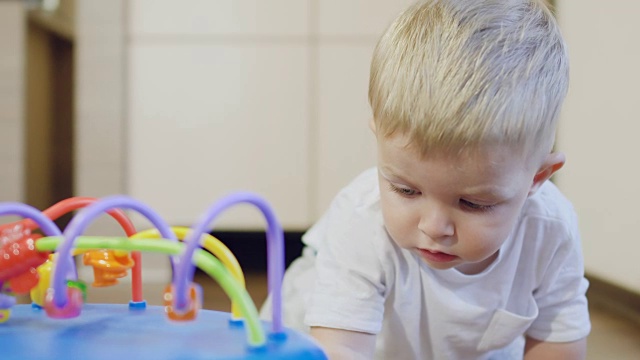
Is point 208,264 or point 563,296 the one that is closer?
point 208,264

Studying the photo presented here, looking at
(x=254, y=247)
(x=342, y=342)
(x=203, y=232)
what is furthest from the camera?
(x=254, y=247)

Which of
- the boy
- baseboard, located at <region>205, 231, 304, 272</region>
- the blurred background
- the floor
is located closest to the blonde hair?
the boy

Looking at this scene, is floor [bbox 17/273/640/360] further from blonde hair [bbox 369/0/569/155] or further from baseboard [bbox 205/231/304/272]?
blonde hair [bbox 369/0/569/155]

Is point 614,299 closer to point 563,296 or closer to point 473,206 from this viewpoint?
point 563,296

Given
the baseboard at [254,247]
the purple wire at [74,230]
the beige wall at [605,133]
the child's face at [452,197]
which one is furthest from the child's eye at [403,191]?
the baseboard at [254,247]

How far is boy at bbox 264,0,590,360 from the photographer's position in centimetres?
62

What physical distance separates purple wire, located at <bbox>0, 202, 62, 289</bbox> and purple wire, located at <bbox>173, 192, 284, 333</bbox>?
136 mm

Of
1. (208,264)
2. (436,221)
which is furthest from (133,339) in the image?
(436,221)

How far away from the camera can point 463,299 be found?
819 mm

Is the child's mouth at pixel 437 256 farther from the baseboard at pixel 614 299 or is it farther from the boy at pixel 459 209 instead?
the baseboard at pixel 614 299

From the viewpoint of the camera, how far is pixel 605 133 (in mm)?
1460

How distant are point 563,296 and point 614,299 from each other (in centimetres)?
75

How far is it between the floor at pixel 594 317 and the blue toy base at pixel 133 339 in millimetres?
725

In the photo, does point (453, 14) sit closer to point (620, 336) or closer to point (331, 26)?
point (620, 336)
